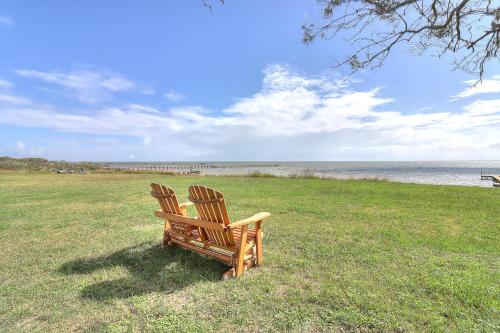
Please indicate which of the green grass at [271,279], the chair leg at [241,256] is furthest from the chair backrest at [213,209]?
the green grass at [271,279]

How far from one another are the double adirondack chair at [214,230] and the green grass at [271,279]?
0.72 feet

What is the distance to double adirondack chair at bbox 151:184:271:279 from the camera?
350 cm

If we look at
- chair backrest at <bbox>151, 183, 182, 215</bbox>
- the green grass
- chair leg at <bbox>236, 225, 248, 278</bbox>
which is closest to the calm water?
the green grass

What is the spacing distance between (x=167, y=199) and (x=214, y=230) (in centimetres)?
110

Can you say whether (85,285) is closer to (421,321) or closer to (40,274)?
(40,274)

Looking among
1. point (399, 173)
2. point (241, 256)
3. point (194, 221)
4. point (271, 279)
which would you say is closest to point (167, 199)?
point (194, 221)

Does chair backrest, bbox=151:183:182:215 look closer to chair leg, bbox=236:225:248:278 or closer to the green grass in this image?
the green grass

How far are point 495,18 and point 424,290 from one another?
10.1 ft

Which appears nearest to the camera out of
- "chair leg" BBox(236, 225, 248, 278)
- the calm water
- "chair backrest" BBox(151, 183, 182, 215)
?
"chair leg" BBox(236, 225, 248, 278)

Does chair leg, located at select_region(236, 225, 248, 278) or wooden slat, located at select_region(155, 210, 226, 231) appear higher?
wooden slat, located at select_region(155, 210, 226, 231)

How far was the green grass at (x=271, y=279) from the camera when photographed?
2.65 meters

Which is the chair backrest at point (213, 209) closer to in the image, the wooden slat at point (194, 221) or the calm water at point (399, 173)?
the wooden slat at point (194, 221)

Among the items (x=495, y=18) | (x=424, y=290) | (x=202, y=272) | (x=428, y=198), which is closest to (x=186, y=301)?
(x=202, y=272)

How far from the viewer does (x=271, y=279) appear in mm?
3521
